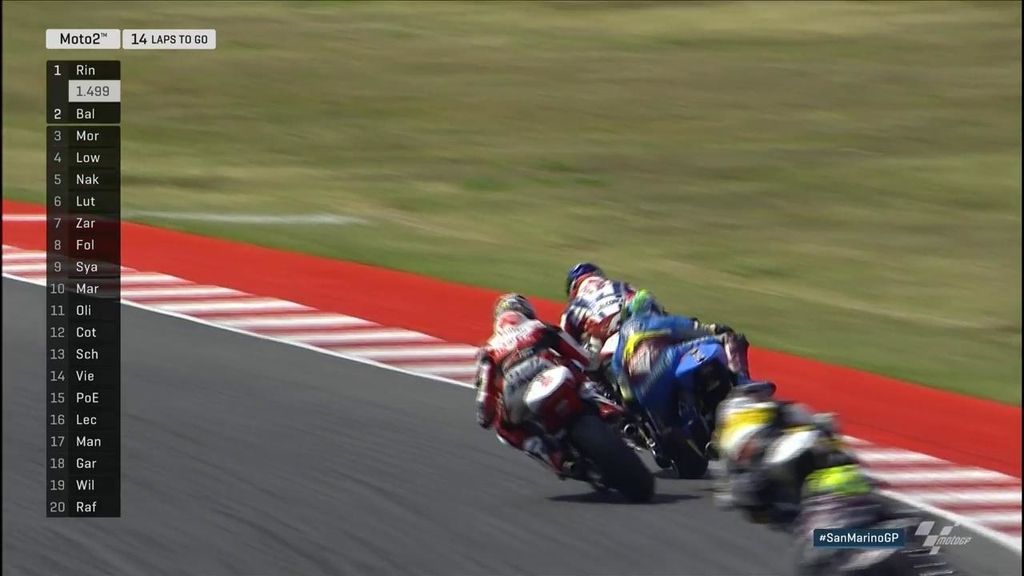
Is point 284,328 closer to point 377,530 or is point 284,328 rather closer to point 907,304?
point 377,530

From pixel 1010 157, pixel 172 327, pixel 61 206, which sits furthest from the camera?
pixel 1010 157

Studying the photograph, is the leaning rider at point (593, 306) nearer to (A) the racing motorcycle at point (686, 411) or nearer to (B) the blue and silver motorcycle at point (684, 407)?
(A) the racing motorcycle at point (686, 411)

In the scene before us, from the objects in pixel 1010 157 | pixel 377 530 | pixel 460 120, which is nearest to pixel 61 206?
pixel 377 530

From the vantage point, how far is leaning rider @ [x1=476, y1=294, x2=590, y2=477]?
8.74 meters

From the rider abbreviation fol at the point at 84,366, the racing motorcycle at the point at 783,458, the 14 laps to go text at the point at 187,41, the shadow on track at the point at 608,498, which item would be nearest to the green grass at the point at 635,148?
the 14 laps to go text at the point at 187,41

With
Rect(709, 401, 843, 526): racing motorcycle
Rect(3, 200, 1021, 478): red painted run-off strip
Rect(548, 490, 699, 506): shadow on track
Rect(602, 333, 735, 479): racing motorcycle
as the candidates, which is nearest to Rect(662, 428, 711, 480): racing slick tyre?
Rect(602, 333, 735, 479): racing motorcycle

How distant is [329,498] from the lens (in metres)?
8.98

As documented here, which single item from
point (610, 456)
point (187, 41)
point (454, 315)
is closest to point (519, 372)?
point (610, 456)

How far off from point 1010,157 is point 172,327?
47.9ft

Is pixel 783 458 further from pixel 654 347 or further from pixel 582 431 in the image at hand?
pixel 654 347

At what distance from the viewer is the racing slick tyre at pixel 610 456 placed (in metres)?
8.48

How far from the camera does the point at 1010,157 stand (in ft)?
77.0

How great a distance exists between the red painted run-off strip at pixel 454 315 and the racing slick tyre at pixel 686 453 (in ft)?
6.93

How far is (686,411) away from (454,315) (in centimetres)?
554
